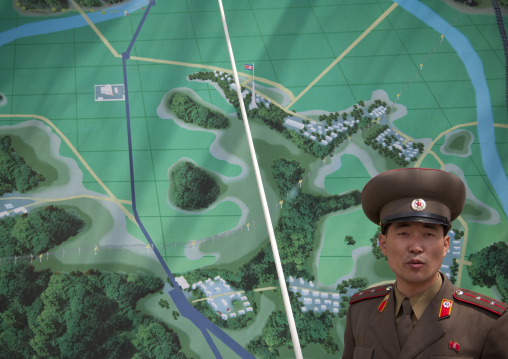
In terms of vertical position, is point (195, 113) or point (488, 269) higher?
point (195, 113)

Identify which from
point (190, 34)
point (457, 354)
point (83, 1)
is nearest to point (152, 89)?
point (190, 34)

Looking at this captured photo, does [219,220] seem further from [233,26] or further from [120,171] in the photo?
[233,26]

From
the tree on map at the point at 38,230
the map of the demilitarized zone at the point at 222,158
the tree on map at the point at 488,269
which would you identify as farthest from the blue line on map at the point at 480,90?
the tree on map at the point at 38,230

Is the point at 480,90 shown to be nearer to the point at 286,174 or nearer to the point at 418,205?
the point at 286,174

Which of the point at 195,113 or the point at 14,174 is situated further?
the point at 195,113

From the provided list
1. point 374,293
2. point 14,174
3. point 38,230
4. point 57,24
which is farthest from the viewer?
point 57,24

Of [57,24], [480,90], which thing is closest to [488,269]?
[480,90]

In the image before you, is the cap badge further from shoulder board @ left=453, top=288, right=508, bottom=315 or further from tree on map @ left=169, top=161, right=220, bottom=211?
tree on map @ left=169, top=161, right=220, bottom=211

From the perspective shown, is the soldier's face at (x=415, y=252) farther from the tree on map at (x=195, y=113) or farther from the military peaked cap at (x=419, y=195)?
the tree on map at (x=195, y=113)
